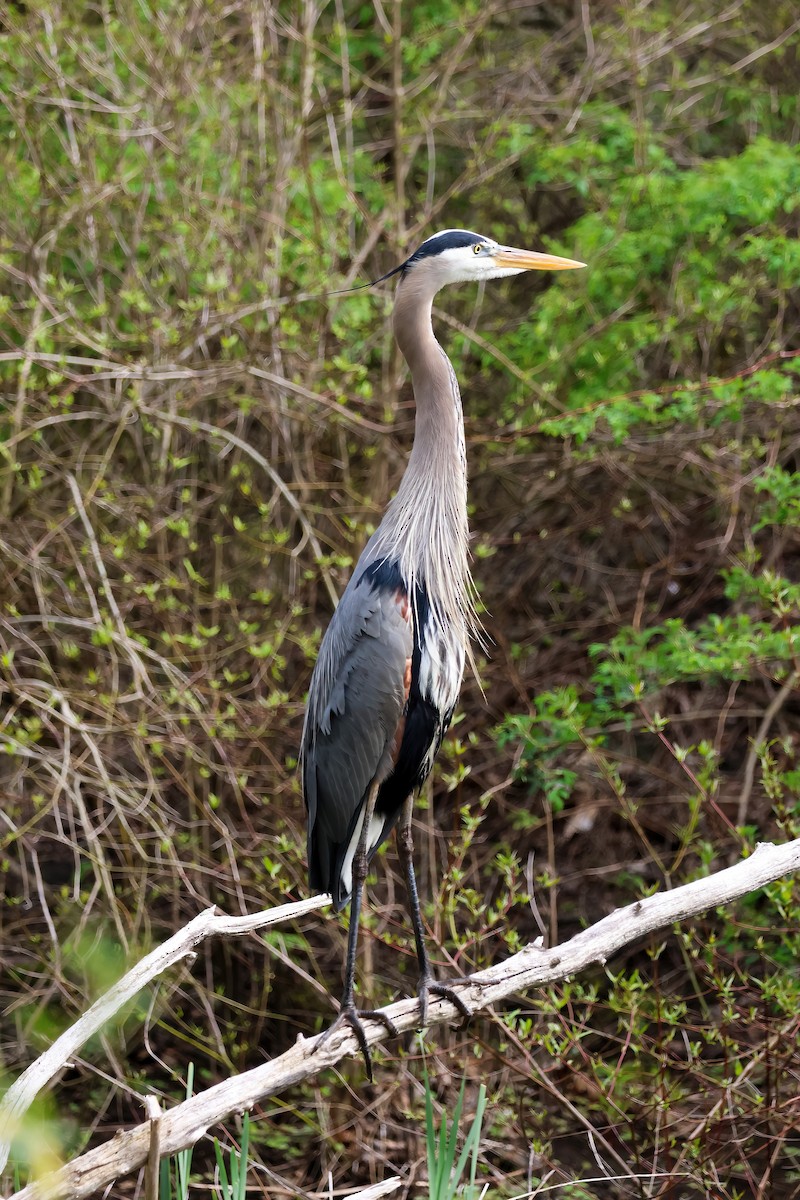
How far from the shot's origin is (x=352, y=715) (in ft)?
10.6

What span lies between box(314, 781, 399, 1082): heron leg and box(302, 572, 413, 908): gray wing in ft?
→ 0.14

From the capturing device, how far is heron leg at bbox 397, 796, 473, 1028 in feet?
9.70

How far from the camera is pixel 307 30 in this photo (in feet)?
16.3

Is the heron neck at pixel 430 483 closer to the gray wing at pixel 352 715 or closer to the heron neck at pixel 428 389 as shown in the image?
the heron neck at pixel 428 389

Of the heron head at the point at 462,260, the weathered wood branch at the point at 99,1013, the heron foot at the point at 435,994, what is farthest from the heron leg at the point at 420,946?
the heron head at the point at 462,260

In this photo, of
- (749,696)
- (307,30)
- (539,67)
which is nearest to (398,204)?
(307,30)

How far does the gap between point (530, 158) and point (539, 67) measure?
552 millimetres

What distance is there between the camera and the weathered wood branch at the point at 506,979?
7.48ft

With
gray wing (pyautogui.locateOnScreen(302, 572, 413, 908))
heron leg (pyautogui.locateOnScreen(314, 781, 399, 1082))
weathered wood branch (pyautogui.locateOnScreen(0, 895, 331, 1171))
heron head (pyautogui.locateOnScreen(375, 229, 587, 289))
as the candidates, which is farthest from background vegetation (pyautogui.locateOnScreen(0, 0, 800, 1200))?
weathered wood branch (pyautogui.locateOnScreen(0, 895, 331, 1171))

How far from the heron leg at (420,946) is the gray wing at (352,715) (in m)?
0.08

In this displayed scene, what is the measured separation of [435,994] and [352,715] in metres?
0.70

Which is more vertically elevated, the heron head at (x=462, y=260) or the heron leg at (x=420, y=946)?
the heron head at (x=462, y=260)

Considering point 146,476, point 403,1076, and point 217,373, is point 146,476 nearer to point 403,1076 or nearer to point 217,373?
point 217,373

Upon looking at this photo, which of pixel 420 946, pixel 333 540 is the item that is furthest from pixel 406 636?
pixel 333 540
